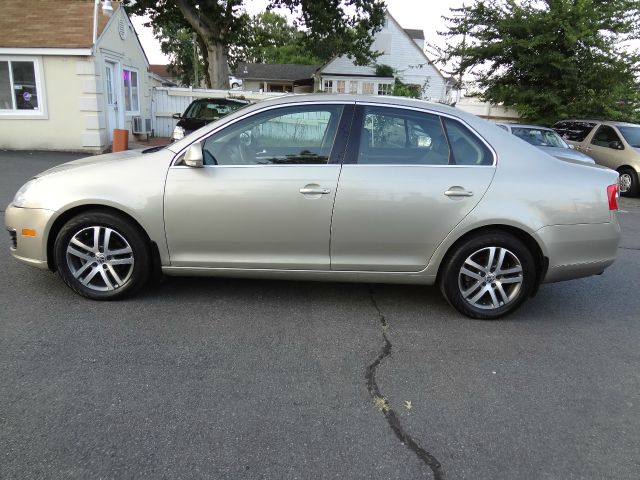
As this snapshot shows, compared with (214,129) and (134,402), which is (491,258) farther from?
(134,402)

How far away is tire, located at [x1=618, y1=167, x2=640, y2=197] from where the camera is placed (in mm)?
11594

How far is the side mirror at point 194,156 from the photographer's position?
12.2ft

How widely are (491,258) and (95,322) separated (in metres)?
3.05

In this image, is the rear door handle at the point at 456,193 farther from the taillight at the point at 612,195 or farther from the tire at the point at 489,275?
the taillight at the point at 612,195

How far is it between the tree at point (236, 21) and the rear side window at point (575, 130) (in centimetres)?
972

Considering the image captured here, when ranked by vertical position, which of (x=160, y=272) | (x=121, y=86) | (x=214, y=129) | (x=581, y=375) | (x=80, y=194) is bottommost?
(x=581, y=375)

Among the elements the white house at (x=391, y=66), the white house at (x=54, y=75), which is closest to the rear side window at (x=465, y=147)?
the white house at (x=54, y=75)

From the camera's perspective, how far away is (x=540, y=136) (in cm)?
1144

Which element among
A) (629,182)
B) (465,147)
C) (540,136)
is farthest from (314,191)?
(629,182)

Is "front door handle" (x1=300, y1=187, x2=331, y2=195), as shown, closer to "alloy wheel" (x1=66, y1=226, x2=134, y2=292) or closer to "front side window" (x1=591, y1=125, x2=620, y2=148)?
"alloy wheel" (x1=66, y1=226, x2=134, y2=292)

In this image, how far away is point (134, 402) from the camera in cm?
280

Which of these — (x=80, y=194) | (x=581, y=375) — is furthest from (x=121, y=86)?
(x=581, y=375)

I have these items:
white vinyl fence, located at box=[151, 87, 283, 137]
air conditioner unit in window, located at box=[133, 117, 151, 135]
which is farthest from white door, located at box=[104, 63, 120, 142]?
white vinyl fence, located at box=[151, 87, 283, 137]

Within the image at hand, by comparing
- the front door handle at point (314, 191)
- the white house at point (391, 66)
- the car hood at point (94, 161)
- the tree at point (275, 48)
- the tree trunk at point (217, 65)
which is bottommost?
the front door handle at point (314, 191)
